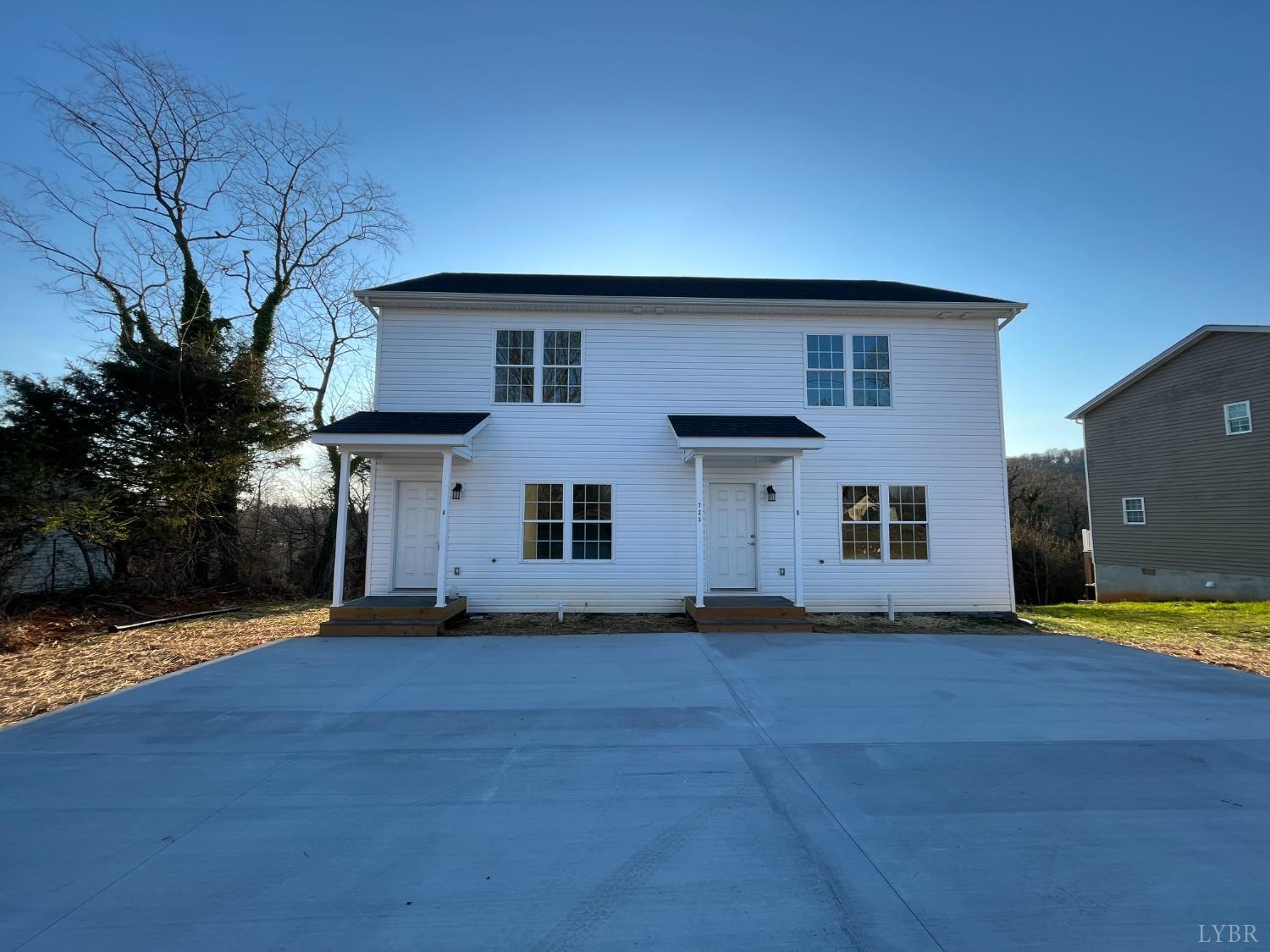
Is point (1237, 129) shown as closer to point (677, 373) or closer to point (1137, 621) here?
point (1137, 621)

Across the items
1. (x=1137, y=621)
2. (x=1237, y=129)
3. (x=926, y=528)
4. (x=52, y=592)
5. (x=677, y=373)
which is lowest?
(x=1137, y=621)

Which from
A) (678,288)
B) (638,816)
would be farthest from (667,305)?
(638,816)

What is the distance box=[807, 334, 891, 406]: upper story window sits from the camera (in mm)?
11102

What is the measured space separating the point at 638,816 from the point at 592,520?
7.56 m

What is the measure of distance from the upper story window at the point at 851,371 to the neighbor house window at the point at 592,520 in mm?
4597

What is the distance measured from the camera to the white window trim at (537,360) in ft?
35.4

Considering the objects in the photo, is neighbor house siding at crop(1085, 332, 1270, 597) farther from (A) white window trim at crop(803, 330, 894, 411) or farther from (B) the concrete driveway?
(B) the concrete driveway

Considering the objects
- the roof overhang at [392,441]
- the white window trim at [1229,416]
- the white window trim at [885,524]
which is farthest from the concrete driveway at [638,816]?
the white window trim at [1229,416]

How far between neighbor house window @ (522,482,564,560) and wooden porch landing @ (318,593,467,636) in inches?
79.2

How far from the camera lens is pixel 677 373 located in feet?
36.0

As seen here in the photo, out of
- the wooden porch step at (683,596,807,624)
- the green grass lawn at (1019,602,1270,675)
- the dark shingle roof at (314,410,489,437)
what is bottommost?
the green grass lawn at (1019,602,1270,675)

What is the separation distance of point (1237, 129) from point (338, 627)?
19707 millimetres

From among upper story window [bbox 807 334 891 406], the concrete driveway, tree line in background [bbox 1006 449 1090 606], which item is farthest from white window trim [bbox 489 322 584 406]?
tree line in background [bbox 1006 449 1090 606]

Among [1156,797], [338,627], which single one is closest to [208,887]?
[1156,797]
